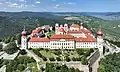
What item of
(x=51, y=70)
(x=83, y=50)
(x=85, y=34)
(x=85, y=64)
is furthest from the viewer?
(x=85, y=34)

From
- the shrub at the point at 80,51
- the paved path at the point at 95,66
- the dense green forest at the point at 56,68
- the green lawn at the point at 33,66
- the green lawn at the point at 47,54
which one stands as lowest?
the paved path at the point at 95,66

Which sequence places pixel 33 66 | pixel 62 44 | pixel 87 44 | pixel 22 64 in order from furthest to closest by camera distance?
pixel 87 44 < pixel 62 44 < pixel 22 64 < pixel 33 66

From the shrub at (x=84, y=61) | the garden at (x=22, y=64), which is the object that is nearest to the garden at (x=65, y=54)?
the shrub at (x=84, y=61)

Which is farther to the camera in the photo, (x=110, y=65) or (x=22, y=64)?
(x=110, y=65)

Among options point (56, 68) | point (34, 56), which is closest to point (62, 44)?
point (34, 56)

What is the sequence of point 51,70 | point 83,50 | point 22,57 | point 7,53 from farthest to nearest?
point 7,53
point 83,50
point 22,57
point 51,70

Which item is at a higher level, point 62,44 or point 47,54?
point 62,44

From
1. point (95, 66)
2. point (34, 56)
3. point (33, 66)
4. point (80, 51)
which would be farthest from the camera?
point (80, 51)

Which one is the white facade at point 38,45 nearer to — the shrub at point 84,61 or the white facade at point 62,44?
the white facade at point 62,44

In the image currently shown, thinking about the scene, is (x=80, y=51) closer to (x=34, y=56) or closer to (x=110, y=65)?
(x=110, y=65)

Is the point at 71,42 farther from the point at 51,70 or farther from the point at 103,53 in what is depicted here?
the point at 51,70

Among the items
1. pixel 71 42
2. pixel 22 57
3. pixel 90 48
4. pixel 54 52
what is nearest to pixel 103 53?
pixel 90 48
